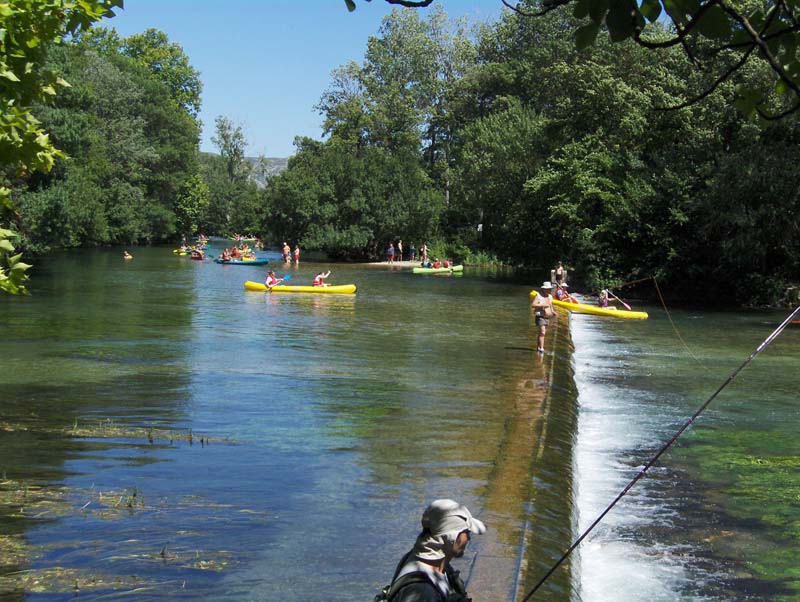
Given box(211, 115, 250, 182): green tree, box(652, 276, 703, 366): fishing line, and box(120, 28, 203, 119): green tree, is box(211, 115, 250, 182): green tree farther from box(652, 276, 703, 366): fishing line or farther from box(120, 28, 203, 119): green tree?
box(652, 276, 703, 366): fishing line

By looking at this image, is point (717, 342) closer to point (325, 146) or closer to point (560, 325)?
point (560, 325)

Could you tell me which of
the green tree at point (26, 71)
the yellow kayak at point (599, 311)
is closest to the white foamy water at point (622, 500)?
the green tree at point (26, 71)

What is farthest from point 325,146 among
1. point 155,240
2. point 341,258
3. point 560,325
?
point 560,325

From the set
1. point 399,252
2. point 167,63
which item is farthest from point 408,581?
point 167,63

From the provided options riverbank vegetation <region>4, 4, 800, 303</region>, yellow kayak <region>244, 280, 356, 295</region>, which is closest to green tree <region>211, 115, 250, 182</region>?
riverbank vegetation <region>4, 4, 800, 303</region>

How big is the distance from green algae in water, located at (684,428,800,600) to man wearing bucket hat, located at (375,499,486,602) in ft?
17.7

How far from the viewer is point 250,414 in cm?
1455

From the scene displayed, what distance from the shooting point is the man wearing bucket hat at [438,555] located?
4.50 metres

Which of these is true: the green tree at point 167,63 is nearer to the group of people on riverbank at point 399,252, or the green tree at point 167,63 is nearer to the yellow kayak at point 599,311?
the group of people on riverbank at point 399,252

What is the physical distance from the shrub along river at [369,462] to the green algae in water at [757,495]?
39mm

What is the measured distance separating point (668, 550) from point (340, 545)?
140 inches

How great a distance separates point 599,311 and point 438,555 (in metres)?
28.5

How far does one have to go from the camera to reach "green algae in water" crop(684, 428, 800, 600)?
970cm

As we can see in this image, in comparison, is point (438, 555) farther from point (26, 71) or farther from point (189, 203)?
point (189, 203)
